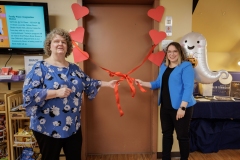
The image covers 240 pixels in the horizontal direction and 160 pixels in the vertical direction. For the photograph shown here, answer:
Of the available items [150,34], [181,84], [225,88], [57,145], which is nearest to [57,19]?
[150,34]

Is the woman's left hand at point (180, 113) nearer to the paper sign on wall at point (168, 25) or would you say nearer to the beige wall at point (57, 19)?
the paper sign on wall at point (168, 25)

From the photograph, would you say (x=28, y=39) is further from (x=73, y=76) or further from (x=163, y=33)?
(x=163, y=33)

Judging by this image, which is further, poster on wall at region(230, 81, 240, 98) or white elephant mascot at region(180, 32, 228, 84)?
poster on wall at region(230, 81, 240, 98)

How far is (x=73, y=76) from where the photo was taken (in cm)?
138

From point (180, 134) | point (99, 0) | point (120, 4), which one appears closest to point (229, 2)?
point (120, 4)

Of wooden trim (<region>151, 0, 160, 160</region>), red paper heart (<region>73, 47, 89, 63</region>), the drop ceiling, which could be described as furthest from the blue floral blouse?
the drop ceiling

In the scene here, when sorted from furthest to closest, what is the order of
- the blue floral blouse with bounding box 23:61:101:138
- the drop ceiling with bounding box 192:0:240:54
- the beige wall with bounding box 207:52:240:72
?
1. the beige wall with bounding box 207:52:240:72
2. the drop ceiling with bounding box 192:0:240:54
3. the blue floral blouse with bounding box 23:61:101:138

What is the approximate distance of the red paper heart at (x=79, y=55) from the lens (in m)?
1.93

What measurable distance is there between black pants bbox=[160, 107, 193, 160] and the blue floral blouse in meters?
0.89

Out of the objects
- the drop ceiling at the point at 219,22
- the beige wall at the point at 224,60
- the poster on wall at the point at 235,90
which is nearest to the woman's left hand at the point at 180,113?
the poster on wall at the point at 235,90

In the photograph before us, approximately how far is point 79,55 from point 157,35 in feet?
2.78

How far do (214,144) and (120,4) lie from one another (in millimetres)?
2033

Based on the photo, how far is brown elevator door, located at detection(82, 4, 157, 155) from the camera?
2119mm

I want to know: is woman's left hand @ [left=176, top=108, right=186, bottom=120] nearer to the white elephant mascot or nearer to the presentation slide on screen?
the white elephant mascot
